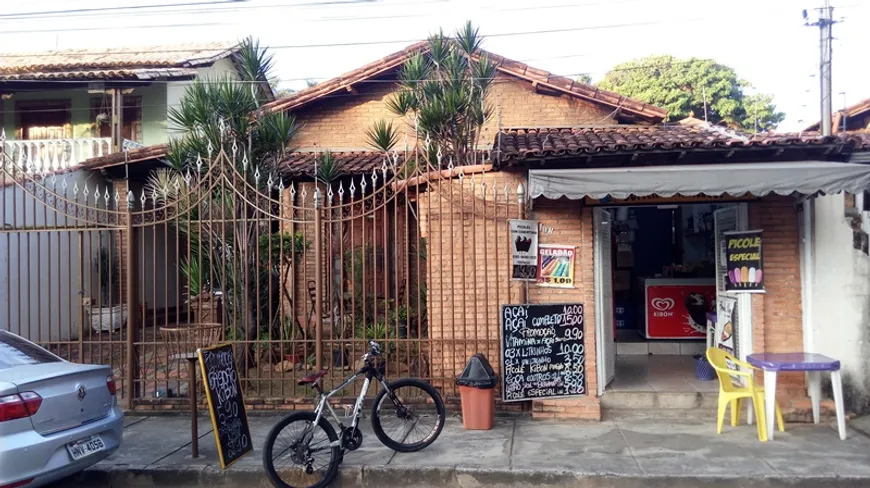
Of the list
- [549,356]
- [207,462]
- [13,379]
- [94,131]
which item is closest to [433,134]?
[549,356]

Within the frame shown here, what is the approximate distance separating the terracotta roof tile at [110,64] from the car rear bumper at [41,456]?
11.3 m

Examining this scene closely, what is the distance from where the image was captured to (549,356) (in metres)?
7.34

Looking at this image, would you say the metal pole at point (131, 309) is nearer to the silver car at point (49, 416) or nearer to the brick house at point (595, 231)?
the silver car at point (49, 416)

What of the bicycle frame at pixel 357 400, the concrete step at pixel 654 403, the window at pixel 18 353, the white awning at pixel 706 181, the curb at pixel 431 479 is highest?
the white awning at pixel 706 181

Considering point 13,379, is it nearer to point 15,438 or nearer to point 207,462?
point 15,438

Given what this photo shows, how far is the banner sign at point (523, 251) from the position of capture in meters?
7.30

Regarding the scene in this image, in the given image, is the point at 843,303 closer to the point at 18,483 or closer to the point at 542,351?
the point at 542,351

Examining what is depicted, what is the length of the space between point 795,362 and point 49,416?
264 inches

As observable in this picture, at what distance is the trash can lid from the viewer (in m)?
6.81

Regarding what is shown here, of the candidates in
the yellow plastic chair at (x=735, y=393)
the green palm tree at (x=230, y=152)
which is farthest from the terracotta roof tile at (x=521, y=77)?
the yellow plastic chair at (x=735, y=393)

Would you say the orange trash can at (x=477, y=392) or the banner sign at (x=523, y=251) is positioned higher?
the banner sign at (x=523, y=251)

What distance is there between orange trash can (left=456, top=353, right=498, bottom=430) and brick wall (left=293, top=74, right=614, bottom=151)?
7.24 m

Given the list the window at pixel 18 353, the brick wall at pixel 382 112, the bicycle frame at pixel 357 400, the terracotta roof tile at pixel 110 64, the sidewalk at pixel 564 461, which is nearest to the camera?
the window at pixel 18 353

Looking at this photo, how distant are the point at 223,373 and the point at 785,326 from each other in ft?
19.8
